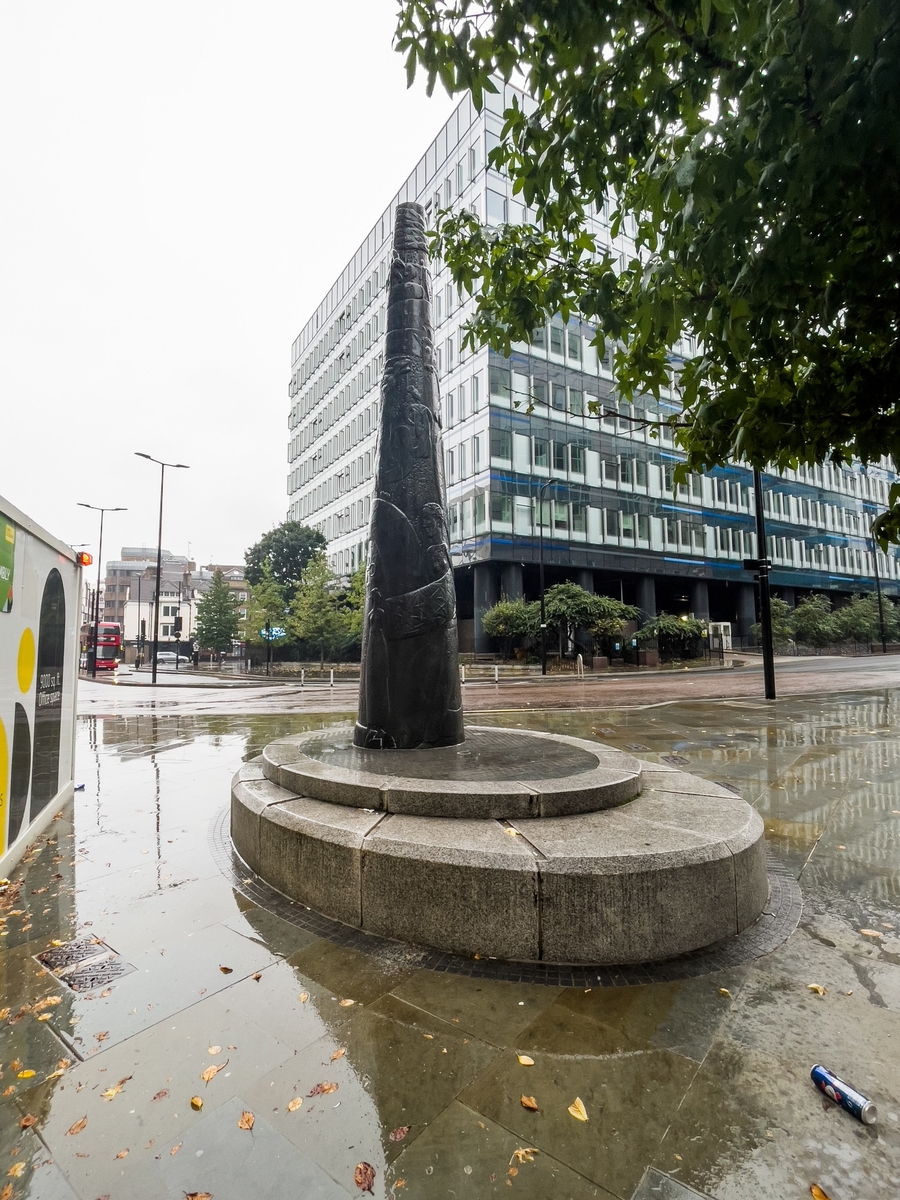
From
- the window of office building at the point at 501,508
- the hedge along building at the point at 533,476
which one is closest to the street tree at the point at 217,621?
the hedge along building at the point at 533,476

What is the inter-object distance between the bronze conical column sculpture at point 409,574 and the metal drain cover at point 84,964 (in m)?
3.11

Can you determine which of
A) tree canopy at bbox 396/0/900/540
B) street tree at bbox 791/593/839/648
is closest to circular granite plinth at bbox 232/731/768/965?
tree canopy at bbox 396/0/900/540

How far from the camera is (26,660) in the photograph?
4.95m

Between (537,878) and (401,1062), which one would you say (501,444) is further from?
(401,1062)

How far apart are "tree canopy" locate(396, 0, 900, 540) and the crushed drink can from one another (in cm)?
301

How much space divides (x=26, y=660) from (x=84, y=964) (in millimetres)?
2649

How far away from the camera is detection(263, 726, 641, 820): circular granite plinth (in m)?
4.31

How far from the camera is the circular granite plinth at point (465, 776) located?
4.31 metres

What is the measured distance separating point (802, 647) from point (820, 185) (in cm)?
6302

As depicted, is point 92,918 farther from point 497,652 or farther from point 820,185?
point 497,652

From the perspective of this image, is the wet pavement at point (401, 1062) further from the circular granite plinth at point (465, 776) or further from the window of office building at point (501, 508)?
the window of office building at point (501, 508)

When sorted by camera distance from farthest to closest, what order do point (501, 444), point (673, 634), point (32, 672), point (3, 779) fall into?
point (673, 634)
point (501, 444)
point (32, 672)
point (3, 779)

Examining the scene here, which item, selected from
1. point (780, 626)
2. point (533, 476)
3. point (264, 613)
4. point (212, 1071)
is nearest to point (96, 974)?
point (212, 1071)

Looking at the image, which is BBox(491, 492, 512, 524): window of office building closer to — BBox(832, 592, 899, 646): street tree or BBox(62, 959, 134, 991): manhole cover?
BBox(832, 592, 899, 646): street tree
